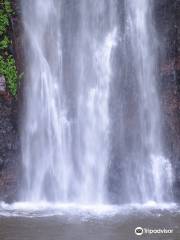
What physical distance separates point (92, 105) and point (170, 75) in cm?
305

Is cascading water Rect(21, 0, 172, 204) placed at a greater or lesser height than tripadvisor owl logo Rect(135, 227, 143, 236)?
greater

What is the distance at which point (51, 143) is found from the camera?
16.3 m

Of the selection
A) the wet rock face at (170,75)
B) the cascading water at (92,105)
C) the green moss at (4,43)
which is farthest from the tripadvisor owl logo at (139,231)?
the green moss at (4,43)

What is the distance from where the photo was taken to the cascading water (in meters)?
16.1

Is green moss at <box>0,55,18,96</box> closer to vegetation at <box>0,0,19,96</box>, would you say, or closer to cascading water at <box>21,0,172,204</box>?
vegetation at <box>0,0,19,96</box>

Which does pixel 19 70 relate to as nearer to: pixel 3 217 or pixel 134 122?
pixel 134 122

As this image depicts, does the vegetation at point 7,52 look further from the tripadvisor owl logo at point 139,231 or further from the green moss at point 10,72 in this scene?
the tripadvisor owl logo at point 139,231

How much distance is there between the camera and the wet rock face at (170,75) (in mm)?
16812

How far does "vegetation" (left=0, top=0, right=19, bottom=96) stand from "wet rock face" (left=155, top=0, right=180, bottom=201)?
5.23 m

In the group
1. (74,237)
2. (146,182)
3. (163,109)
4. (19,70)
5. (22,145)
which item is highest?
(19,70)

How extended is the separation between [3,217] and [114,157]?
16.4 ft

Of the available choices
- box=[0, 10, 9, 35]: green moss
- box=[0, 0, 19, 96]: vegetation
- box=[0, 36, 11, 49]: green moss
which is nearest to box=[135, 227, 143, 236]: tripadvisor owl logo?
box=[0, 0, 19, 96]: vegetation

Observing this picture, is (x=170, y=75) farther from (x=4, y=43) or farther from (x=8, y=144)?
(x=8, y=144)

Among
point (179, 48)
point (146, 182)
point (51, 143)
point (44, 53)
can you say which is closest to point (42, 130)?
point (51, 143)
